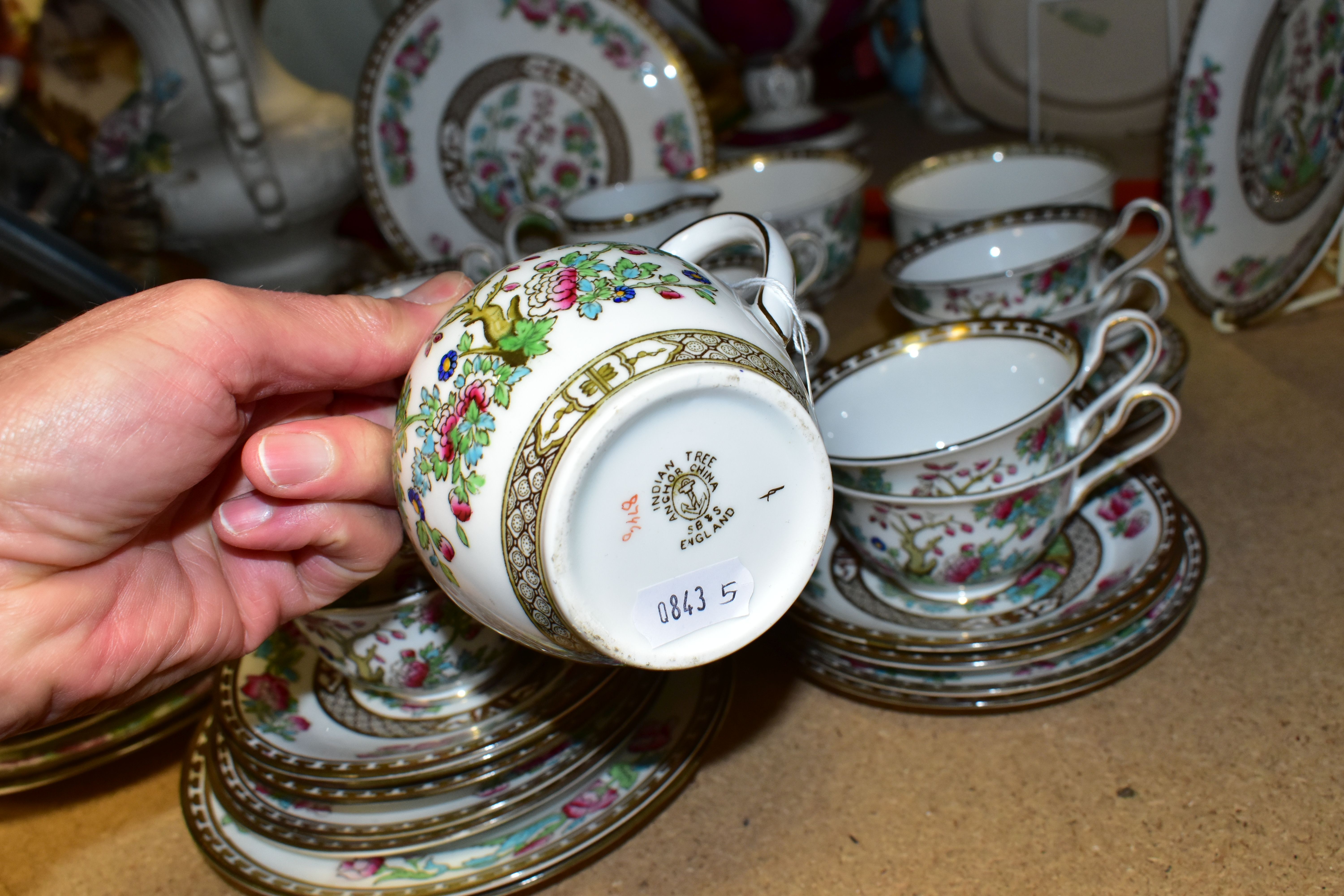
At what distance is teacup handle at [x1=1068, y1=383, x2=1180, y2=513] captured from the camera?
29.2 inches

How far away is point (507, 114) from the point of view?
139 cm

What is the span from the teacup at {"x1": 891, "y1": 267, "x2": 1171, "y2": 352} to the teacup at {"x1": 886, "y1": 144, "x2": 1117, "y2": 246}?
0.15 metres

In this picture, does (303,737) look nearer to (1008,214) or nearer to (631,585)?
(631,585)

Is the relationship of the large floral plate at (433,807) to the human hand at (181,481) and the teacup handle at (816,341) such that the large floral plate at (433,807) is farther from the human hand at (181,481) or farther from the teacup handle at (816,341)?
the teacup handle at (816,341)

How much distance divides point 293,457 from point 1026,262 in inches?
34.3

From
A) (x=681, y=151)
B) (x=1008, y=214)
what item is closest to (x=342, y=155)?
(x=681, y=151)

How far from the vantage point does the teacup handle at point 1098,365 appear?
29.4 inches

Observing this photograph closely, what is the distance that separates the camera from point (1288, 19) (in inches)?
41.4

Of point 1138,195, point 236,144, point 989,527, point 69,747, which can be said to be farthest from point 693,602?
point 1138,195

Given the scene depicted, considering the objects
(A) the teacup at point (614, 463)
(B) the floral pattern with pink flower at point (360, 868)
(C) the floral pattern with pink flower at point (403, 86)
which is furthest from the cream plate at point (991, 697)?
(C) the floral pattern with pink flower at point (403, 86)

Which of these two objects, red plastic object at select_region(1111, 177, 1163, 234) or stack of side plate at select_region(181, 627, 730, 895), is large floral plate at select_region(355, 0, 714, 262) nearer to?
red plastic object at select_region(1111, 177, 1163, 234)

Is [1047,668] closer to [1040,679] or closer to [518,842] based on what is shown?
[1040,679]

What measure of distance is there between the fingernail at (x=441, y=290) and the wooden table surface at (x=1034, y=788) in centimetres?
38

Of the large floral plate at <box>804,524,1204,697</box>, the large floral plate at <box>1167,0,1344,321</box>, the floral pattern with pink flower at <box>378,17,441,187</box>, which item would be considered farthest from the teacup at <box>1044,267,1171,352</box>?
the floral pattern with pink flower at <box>378,17,441,187</box>
